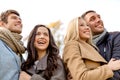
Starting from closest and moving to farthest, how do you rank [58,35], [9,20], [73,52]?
[73,52] < [9,20] < [58,35]

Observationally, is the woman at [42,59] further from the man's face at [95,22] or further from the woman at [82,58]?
the man's face at [95,22]

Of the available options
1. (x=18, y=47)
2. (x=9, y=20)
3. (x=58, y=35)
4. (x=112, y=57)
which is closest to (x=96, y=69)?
(x=112, y=57)

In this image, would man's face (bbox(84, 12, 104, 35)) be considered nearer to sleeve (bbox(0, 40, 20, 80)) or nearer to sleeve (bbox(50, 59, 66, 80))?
sleeve (bbox(50, 59, 66, 80))

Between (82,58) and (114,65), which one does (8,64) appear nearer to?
(82,58)

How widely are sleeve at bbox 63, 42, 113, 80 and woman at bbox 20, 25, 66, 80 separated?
0.12 m

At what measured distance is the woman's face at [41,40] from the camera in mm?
3506

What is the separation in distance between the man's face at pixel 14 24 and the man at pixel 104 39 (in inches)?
39.6

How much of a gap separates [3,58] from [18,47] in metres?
0.36

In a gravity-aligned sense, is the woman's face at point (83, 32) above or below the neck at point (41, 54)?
above

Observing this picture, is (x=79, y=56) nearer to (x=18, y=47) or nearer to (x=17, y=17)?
(x=18, y=47)

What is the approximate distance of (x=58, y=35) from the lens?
61.5 ft

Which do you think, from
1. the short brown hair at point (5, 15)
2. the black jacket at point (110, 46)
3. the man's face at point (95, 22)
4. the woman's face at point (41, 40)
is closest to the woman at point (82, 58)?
the black jacket at point (110, 46)

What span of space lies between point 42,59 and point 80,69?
0.52 m

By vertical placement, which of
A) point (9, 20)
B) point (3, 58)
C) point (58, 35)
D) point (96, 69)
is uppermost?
point (9, 20)
